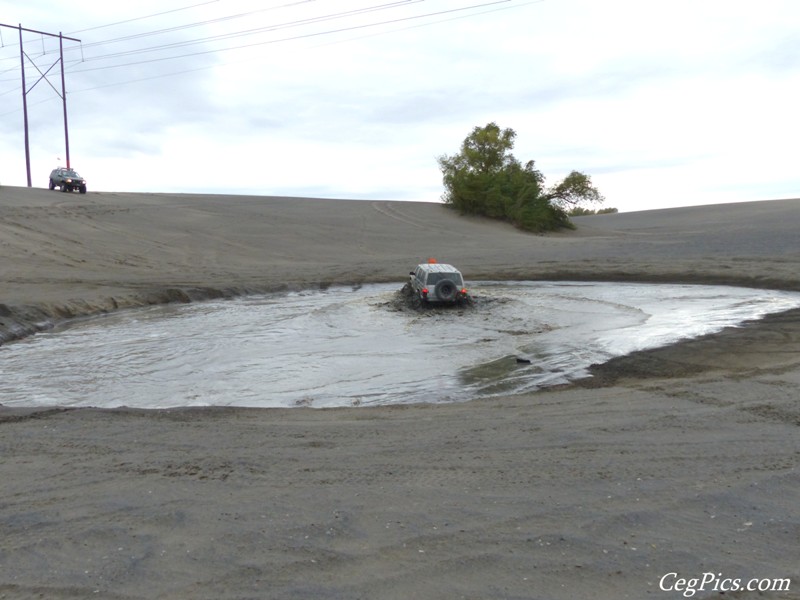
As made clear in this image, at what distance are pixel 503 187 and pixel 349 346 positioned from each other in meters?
43.9

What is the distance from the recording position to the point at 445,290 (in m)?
21.7

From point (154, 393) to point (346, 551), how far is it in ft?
25.8

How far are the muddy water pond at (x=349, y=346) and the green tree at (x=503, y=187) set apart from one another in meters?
31.5

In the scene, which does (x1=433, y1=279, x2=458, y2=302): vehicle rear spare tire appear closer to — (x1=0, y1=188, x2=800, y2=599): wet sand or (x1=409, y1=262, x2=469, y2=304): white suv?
(x1=409, y1=262, x2=469, y2=304): white suv

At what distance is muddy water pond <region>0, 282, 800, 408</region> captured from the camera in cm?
1177

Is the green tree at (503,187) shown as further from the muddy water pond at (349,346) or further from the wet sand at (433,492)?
the wet sand at (433,492)

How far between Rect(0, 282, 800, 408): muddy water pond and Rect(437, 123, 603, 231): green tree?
31.5 metres

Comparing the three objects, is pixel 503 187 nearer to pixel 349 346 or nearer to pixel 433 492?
pixel 349 346

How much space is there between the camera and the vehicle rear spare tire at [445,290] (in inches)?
851

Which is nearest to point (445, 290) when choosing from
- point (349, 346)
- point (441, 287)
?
point (441, 287)

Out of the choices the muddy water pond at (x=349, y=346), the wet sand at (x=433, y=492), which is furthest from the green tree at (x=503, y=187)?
the wet sand at (x=433, y=492)

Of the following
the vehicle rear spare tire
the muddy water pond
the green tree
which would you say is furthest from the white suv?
the green tree

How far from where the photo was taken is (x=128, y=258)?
3250 cm

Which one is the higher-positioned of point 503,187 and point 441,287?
point 503,187
